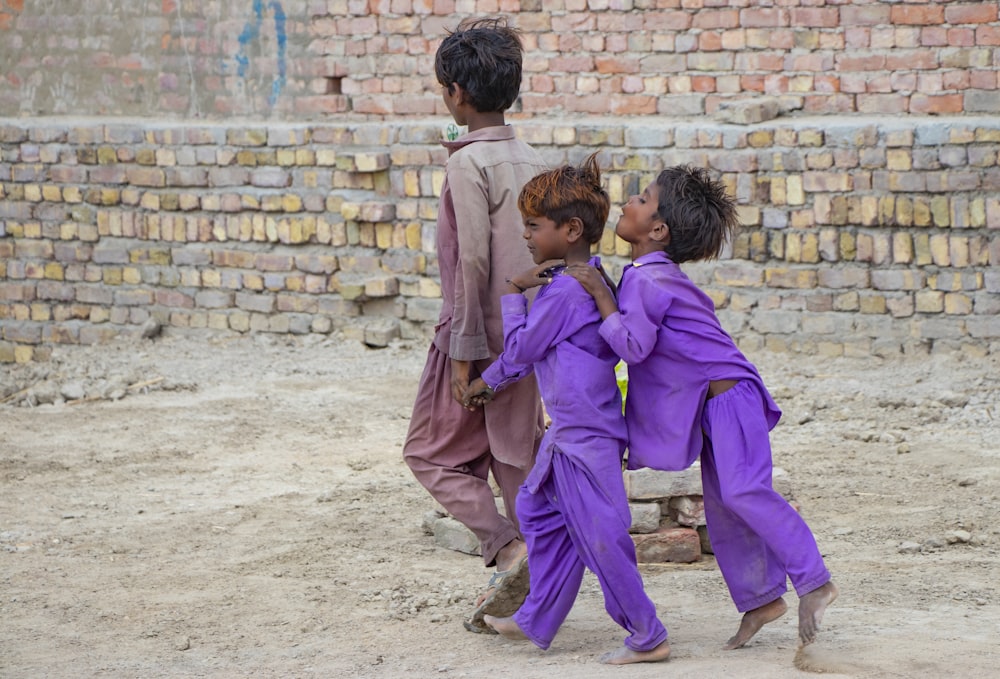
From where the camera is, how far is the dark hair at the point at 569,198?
3.27 metres

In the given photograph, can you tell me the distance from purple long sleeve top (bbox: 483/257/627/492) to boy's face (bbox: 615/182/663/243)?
190 mm

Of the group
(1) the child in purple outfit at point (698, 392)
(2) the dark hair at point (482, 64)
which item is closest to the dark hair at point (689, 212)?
(1) the child in purple outfit at point (698, 392)

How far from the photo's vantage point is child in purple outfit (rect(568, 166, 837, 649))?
312 cm

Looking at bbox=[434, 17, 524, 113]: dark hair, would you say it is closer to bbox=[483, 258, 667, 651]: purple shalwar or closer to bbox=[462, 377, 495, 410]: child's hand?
bbox=[483, 258, 667, 651]: purple shalwar

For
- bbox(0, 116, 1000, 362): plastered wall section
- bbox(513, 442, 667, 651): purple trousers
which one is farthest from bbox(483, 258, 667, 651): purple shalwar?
bbox(0, 116, 1000, 362): plastered wall section

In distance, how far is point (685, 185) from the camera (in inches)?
127

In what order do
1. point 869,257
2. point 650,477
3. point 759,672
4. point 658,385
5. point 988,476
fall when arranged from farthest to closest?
point 869,257 < point 988,476 < point 650,477 < point 658,385 < point 759,672

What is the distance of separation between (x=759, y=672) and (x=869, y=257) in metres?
4.23

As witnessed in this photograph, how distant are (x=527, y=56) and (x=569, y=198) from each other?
4847mm

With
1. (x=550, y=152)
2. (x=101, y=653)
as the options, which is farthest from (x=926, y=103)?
(x=101, y=653)

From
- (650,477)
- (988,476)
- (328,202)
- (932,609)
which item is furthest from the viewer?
(328,202)

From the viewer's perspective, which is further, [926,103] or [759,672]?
[926,103]

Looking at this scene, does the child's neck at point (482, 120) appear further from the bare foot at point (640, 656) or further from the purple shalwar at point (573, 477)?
the bare foot at point (640, 656)

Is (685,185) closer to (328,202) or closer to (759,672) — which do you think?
(759,672)
